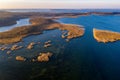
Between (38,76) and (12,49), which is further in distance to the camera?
(12,49)

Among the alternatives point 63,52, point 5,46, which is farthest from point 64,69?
point 5,46

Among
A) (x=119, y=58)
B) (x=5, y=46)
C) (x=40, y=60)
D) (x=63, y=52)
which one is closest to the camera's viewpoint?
(x=40, y=60)

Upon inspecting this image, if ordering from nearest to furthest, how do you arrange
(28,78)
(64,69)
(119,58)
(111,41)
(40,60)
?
(28,78) → (64,69) → (40,60) → (119,58) → (111,41)

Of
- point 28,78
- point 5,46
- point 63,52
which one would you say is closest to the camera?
point 28,78

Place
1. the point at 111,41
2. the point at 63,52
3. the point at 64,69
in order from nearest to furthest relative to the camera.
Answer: the point at 64,69, the point at 63,52, the point at 111,41

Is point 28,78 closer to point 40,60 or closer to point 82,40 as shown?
point 40,60

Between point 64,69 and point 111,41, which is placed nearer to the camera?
point 64,69

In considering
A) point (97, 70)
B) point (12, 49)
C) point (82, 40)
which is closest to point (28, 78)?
point (97, 70)

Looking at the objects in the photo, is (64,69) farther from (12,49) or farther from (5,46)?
(5,46)
